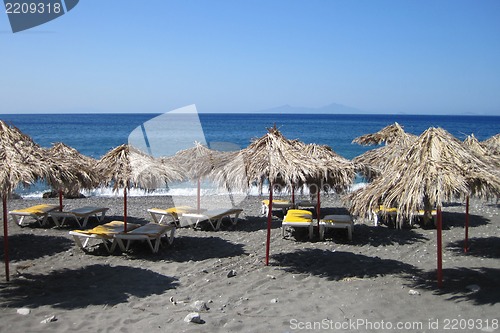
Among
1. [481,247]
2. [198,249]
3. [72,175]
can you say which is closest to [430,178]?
[481,247]

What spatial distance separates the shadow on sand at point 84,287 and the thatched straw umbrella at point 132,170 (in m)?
1.40

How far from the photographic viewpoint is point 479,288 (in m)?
5.40

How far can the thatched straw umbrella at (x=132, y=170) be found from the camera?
7207 millimetres

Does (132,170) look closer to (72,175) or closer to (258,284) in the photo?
(72,175)

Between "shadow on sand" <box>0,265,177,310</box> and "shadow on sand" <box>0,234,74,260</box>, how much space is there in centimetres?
126

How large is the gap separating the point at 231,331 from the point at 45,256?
455 centimetres

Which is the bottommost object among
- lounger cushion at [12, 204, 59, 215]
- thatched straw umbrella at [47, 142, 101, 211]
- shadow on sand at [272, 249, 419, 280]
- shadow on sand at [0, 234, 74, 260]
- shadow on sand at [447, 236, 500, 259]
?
shadow on sand at [0, 234, 74, 260]

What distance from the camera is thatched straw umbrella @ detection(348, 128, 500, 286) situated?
4.92 meters

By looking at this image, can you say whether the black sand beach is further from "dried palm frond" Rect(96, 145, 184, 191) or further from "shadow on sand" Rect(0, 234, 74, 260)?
"dried palm frond" Rect(96, 145, 184, 191)

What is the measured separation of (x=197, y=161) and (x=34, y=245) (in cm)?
354

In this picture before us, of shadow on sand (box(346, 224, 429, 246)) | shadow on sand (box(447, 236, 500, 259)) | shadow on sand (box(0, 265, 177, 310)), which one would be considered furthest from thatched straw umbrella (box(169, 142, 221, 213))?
shadow on sand (box(447, 236, 500, 259))

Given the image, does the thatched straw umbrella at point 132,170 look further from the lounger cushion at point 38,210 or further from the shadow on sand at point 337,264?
the lounger cushion at point 38,210

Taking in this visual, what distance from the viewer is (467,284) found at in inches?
221

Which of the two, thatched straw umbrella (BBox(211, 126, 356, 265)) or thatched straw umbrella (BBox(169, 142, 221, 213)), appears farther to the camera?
thatched straw umbrella (BBox(169, 142, 221, 213))
